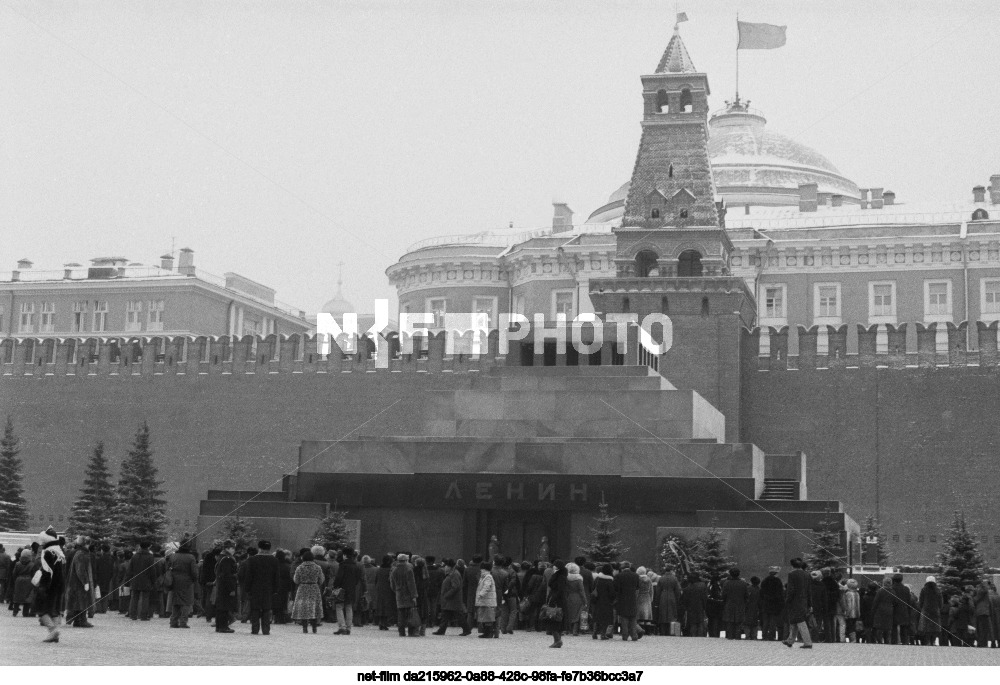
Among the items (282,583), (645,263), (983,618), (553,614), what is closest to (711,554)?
(983,618)

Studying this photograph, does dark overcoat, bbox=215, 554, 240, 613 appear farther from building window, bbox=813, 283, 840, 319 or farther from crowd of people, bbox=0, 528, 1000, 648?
building window, bbox=813, 283, 840, 319

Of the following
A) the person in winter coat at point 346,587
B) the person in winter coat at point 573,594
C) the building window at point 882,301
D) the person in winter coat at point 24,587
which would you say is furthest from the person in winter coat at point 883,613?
the building window at point 882,301

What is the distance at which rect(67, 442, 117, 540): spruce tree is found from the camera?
30.1 m

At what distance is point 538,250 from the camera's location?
44.7 meters

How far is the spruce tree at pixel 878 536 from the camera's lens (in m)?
28.4

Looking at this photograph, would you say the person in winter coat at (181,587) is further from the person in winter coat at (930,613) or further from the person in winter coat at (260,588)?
the person in winter coat at (930,613)

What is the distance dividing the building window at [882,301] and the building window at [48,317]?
2469 cm

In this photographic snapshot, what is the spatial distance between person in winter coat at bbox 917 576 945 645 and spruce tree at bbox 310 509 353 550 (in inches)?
300

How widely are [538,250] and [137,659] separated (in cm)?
3377

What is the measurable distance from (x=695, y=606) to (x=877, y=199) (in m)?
32.2

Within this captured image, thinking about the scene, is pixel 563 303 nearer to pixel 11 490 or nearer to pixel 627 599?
pixel 11 490

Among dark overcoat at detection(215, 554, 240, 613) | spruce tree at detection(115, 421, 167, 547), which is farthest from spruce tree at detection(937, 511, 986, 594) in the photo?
spruce tree at detection(115, 421, 167, 547)

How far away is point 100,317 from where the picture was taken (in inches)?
1959

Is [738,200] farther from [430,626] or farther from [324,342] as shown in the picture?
[430,626]
